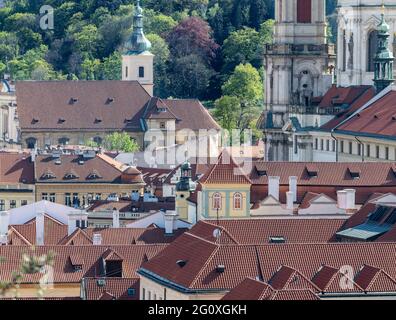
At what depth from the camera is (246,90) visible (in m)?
126

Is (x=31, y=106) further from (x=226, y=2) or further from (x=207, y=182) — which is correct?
(x=207, y=182)

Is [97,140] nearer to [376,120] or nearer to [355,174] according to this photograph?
[376,120]

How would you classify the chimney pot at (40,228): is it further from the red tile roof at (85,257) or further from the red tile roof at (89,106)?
the red tile roof at (89,106)

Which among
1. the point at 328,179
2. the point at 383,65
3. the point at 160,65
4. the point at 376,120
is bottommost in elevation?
the point at 328,179

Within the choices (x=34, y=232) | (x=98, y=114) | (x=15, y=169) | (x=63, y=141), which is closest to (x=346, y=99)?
(x=15, y=169)

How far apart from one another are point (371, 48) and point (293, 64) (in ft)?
13.3

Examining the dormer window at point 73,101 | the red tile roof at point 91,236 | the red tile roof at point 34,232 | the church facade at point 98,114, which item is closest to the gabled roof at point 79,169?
the red tile roof at point 34,232

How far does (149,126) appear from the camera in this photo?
113438 millimetres

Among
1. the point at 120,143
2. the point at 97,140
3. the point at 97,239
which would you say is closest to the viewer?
the point at 97,239

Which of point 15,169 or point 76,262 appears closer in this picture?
point 76,262

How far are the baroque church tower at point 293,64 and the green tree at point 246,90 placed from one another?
1317 inches

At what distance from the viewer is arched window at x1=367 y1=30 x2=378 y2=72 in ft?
268

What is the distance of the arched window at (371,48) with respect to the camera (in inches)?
3214
